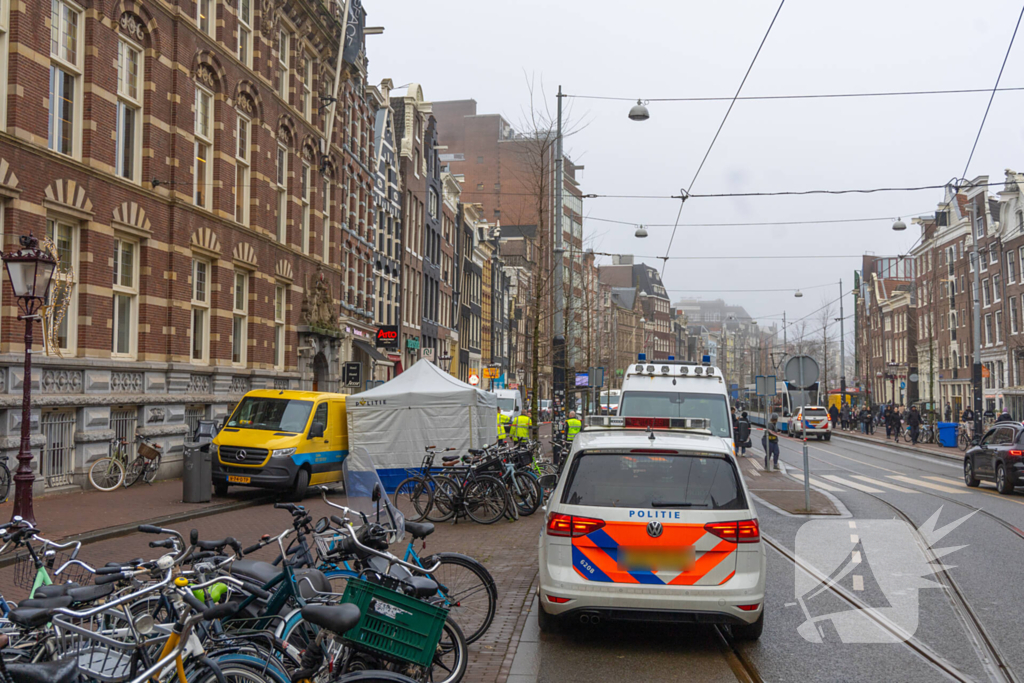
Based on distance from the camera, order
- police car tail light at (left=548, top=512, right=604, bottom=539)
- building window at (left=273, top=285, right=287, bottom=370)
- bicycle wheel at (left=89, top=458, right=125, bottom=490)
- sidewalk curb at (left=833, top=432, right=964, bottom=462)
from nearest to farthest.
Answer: police car tail light at (left=548, top=512, right=604, bottom=539) < bicycle wheel at (left=89, top=458, right=125, bottom=490) < building window at (left=273, top=285, right=287, bottom=370) < sidewalk curb at (left=833, top=432, right=964, bottom=462)

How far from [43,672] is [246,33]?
990 inches

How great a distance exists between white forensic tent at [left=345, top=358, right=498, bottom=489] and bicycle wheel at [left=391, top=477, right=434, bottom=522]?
3240 mm

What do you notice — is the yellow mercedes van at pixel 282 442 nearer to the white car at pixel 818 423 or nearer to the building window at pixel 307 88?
the building window at pixel 307 88

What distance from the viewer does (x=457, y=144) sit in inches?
3423

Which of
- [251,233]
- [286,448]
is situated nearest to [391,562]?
[286,448]

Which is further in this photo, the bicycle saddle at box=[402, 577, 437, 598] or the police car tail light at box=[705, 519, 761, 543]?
the police car tail light at box=[705, 519, 761, 543]

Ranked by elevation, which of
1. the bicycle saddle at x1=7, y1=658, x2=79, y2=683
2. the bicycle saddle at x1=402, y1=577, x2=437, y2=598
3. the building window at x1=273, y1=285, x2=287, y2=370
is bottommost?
the bicycle saddle at x1=7, y1=658, x2=79, y2=683

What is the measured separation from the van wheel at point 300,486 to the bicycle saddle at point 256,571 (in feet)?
40.0

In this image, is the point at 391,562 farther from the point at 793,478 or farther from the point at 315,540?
the point at 793,478

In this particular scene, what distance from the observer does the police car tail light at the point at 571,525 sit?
6393 mm

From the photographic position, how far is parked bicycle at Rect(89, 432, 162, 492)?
17281 millimetres

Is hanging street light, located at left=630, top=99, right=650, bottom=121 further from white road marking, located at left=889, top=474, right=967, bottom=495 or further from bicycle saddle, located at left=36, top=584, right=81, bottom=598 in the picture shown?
bicycle saddle, located at left=36, top=584, right=81, bottom=598

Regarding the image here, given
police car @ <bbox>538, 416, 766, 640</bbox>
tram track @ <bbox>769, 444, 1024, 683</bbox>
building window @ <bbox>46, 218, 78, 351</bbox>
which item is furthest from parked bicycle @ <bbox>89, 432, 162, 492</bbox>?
police car @ <bbox>538, 416, 766, 640</bbox>

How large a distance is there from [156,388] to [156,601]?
17.5m
